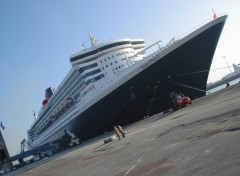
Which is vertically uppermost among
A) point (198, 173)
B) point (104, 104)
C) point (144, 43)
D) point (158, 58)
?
point (144, 43)

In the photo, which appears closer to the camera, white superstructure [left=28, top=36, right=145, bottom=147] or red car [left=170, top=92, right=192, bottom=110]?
red car [left=170, top=92, right=192, bottom=110]

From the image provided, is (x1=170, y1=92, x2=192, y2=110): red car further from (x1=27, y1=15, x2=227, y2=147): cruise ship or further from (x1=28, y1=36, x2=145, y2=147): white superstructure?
(x1=28, y1=36, x2=145, y2=147): white superstructure

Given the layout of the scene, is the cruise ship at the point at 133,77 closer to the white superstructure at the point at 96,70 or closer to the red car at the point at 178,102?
the white superstructure at the point at 96,70

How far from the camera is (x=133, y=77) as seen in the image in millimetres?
33625

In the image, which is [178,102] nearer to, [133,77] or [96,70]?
[133,77]

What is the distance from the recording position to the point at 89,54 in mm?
41469

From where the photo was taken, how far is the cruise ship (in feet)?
109

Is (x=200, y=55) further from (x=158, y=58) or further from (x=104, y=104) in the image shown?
(x=104, y=104)

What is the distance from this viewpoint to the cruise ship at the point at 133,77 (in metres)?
33.1

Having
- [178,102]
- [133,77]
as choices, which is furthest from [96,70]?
[178,102]

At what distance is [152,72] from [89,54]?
37.3 ft

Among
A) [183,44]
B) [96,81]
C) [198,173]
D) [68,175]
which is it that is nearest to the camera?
[198,173]

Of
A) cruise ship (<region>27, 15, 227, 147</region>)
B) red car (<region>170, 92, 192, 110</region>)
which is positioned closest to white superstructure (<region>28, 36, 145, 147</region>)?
cruise ship (<region>27, 15, 227, 147</region>)

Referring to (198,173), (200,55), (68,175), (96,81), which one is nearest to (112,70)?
(96,81)
